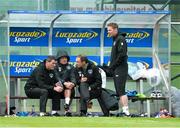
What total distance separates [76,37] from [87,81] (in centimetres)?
201

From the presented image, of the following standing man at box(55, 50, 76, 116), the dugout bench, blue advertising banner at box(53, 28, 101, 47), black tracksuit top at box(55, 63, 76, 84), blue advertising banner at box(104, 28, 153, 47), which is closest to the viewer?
standing man at box(55, 50, 76, 116)

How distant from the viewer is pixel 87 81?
1662cm

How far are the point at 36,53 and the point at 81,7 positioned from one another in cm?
272

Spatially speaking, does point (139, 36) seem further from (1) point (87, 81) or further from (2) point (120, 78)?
(2) point (120, 78)

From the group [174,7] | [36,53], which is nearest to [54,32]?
[36,53]

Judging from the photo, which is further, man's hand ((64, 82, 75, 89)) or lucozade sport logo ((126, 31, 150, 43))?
lucozade sport logo ((126, 31, 150, 43))

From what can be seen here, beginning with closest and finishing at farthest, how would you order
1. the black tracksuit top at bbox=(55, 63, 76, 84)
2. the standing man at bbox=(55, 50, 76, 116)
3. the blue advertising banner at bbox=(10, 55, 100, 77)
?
1. the standing man at bbox=(55, 50, 76, 116)
2. the black tracksuit top at bbox=(55, 63, 76, 84)
3. the blue advertising banner at bbox=(10, 55, 100, 77)

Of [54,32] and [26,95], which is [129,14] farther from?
[26,95]

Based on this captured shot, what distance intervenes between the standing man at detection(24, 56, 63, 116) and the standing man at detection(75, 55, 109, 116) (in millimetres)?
514

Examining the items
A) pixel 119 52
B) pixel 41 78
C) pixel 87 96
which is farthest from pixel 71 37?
pixel 119 52

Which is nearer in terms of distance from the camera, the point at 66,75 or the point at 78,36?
the point at 66,75

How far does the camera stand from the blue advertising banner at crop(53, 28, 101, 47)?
18.2 meters

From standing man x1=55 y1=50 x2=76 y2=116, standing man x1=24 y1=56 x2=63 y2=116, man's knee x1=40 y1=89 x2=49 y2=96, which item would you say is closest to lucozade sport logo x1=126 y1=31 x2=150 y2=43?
standing man x1=55 y1=50 x2=76 y2=116

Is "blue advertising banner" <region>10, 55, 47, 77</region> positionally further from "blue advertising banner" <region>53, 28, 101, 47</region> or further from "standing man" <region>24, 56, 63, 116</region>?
"standing man" <region>24, 56, 63, 116</region>
